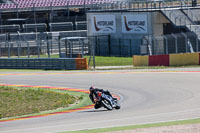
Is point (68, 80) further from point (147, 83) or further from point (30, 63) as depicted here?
point (30, 63)

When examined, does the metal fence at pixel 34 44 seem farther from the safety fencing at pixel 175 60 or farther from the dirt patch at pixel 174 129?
the dirt patch at pixel 174 129

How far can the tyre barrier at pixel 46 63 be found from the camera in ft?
103

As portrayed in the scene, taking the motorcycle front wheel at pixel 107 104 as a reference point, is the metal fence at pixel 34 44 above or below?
above

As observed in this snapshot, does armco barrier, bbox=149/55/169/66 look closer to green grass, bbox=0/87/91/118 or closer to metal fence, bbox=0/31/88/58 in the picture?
metal fence, bbox=0/31/88/58

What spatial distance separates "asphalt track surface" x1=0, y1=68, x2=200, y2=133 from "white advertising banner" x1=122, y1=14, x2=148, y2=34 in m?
14.7

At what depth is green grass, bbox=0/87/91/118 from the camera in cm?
1612

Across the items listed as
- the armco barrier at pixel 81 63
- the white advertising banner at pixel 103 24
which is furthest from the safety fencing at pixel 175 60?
the white advertising banner at pixel 103 24

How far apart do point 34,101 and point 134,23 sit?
25.5 meters

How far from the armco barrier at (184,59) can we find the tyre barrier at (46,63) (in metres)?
5.64

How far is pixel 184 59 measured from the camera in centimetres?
3036

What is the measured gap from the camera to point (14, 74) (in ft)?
98.6

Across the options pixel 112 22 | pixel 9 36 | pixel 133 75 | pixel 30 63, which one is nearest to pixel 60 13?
pixel 9 36

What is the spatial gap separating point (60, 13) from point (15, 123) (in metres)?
50.6

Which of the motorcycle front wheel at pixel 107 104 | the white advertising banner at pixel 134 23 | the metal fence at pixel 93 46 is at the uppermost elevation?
the white advertising banner at pixel 134 23
